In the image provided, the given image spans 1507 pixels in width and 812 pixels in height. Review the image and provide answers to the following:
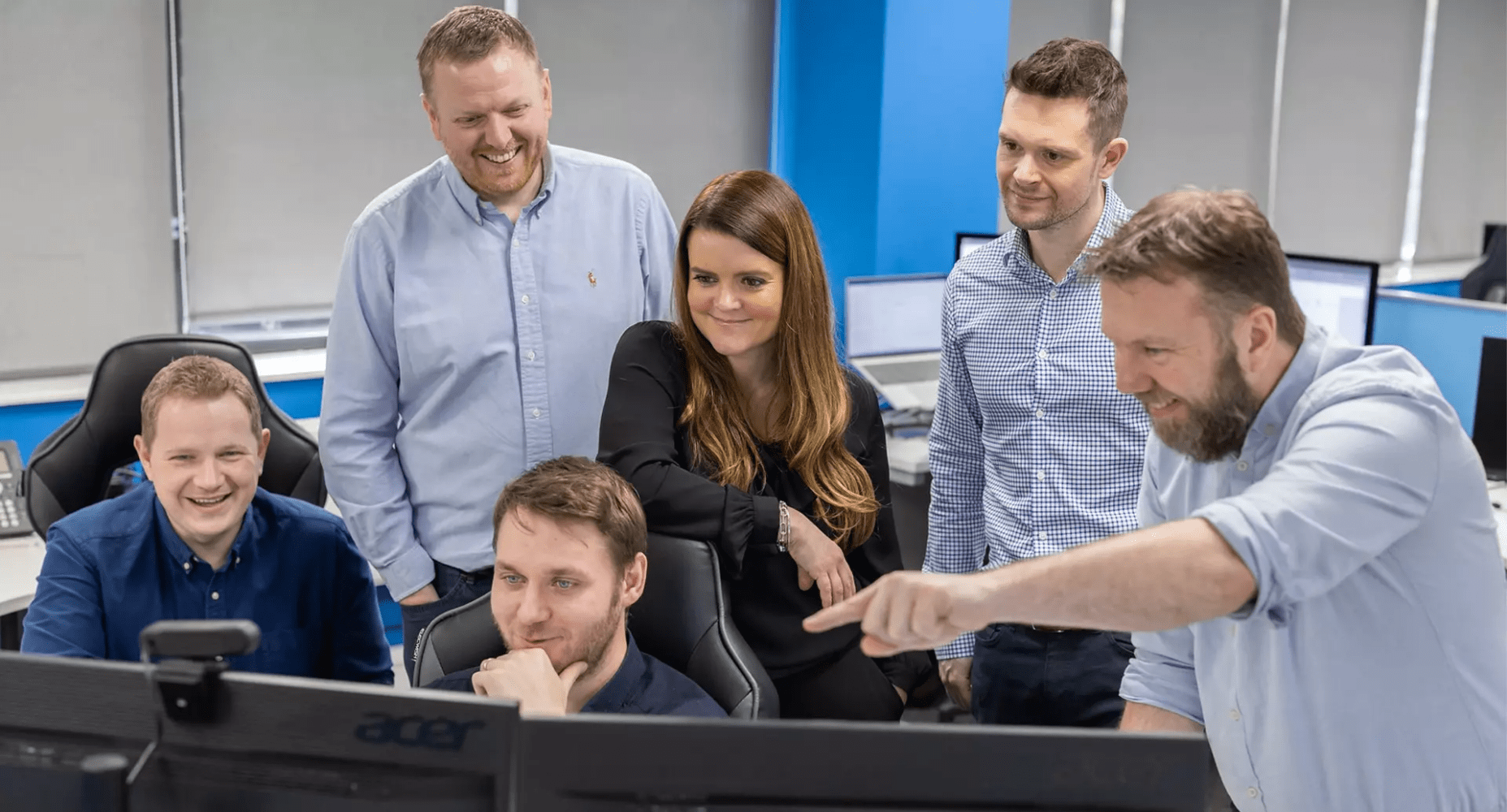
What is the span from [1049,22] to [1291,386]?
435 centimetres

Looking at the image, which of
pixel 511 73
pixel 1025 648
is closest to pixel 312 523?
pixel 511 73

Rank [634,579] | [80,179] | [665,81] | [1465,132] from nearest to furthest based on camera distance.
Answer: [634,579], [80,179], [665,81], [1465,132]

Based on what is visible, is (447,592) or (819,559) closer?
(819,559)

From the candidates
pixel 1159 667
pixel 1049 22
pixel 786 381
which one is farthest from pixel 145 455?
pixel 1049 22

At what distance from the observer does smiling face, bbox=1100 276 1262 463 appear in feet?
3.86

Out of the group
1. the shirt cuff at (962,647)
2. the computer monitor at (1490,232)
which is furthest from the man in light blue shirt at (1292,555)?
the computer monitor at (1490,232)

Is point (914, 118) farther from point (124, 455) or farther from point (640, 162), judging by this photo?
point (124, 455)

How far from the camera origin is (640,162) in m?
4.44

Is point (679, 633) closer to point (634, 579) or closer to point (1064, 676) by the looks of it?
point (634, 579)

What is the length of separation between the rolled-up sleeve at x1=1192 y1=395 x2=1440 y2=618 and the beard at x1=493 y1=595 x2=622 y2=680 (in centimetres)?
79

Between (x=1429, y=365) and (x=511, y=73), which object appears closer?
(x=511, y=73)

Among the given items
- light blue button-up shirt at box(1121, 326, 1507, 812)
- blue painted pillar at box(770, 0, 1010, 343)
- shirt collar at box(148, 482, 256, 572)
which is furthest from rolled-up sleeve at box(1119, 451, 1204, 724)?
blue painted pillar at box(770, 0, 1010, 343)

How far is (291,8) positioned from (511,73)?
2097mm

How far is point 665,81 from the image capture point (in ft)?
14.6
